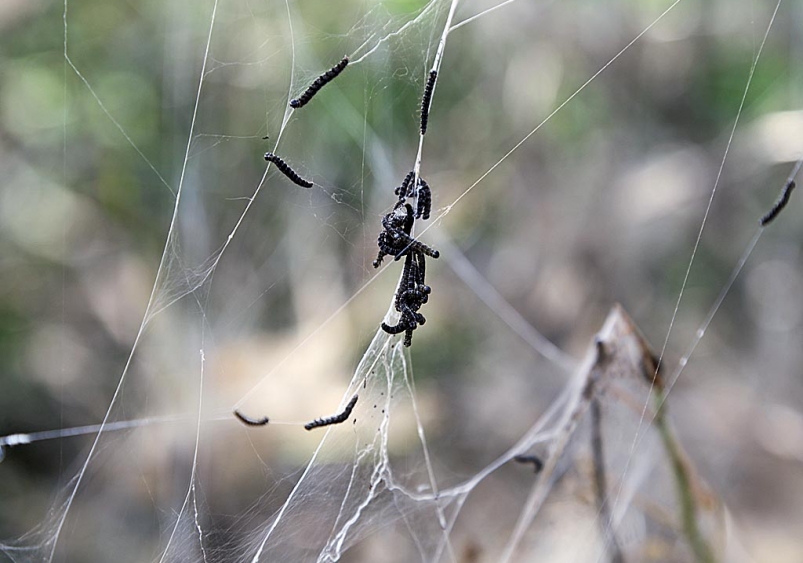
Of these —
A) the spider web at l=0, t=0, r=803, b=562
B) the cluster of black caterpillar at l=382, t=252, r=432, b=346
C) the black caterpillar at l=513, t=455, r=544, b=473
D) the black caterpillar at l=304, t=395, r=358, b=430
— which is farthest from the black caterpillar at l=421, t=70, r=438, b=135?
the black caterpillar at l=513, t=455, r=544, b=473

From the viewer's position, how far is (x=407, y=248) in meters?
0.55

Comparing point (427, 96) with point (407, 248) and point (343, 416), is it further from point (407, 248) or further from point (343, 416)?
point (343, 416)

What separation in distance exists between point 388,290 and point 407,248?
166 mm

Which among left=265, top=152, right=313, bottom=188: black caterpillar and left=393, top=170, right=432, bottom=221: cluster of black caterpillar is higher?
left=265, top=152, right=313, bottom=188: black caterpillar

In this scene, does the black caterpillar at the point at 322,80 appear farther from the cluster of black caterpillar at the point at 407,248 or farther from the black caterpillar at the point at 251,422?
the black caterpillar at the point at 251,422

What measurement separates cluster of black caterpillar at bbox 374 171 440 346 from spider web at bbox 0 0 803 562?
7cm

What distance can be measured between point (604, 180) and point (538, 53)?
290 mm

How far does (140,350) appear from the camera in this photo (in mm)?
986

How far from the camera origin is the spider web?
734 mm

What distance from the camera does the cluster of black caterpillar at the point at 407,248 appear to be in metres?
0.54

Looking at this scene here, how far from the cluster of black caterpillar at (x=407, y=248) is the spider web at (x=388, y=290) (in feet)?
0.22

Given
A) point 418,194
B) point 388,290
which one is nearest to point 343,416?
point 388,290

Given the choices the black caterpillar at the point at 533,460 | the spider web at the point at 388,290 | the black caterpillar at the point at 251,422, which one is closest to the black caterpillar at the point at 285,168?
the spider web at the point at 388,290

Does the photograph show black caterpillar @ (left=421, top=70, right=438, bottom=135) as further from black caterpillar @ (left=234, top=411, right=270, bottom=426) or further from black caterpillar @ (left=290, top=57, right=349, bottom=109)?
black caterpillar @ (left=234, top=411, right=270, bottom=426)
